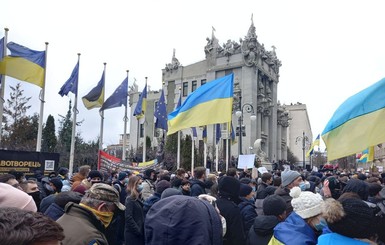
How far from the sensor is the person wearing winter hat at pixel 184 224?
3.02 metres

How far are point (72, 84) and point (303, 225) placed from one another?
1495 cm

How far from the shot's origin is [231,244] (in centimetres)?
454

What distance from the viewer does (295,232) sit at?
343 centimetres

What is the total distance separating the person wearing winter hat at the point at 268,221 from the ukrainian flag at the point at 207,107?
6496 millimetres

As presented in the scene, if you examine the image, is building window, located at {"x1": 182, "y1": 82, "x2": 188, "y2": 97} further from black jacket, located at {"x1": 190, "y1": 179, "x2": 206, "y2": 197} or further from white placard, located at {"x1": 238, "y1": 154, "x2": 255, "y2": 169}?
black jacket, located at {"x1": 190, "y1": 179, "x2": 206, "y2": 197}

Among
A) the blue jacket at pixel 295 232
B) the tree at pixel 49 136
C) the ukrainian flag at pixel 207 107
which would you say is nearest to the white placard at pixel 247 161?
the ukrainian flag at pixel 207 107

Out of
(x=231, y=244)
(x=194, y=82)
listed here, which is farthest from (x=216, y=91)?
(x=194, y=82)

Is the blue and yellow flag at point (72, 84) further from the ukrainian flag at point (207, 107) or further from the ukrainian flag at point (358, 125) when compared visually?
the ukrainian flag at point (358, 125)

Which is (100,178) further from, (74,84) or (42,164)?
(74,84)

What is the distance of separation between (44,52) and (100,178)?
1015cm

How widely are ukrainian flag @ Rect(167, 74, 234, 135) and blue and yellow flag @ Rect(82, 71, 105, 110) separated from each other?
22.7 feet

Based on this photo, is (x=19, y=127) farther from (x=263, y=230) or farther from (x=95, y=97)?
(x=263, y=230)

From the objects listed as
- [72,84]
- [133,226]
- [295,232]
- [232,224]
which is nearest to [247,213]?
[232,224]

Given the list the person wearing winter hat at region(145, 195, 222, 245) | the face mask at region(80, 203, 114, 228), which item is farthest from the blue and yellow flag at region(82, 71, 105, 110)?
the person wearing winter hat at region(145, 195, 222, 245)
